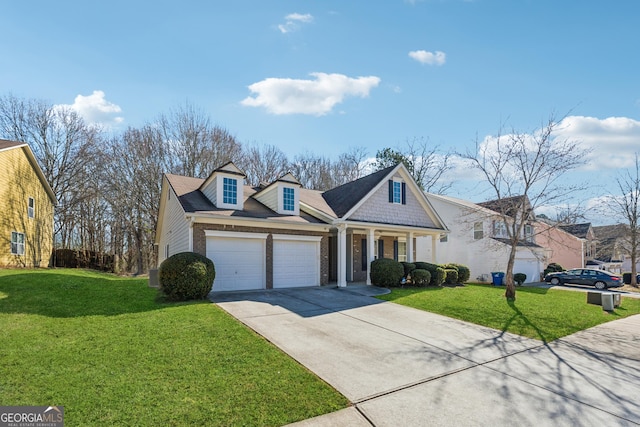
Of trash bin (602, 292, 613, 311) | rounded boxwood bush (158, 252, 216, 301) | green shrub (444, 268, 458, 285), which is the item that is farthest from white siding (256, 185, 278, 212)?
trash bin (602, 292, 613, 311)

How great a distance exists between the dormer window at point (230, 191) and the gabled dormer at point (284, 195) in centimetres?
187

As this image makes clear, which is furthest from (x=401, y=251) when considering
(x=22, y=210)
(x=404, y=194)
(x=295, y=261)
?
(x=22, y=210)

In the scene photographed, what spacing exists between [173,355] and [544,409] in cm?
577

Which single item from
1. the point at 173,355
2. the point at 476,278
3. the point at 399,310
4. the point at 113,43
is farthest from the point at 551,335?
the point at 476,278

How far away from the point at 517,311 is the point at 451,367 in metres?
6.89

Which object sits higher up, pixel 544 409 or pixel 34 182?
pixel 34 182

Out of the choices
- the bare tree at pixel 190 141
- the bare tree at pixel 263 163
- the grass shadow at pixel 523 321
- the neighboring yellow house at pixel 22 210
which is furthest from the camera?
the bare tree at pixel 263 163

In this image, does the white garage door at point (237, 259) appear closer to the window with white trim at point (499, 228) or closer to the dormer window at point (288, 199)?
the dormer window at point (288, 199)

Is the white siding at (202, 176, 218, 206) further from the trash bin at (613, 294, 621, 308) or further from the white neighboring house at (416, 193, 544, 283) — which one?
the white neighboring house at (416, 193, 544, 283)

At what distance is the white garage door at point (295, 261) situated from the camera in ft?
48.4

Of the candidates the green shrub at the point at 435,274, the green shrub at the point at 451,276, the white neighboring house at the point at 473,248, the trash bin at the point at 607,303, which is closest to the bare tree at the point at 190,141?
the white neighboring house at the point at 473,248

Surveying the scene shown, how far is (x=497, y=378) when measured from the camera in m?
5.59

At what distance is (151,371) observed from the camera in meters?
5.24

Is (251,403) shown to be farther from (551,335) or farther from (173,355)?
(551,335)
